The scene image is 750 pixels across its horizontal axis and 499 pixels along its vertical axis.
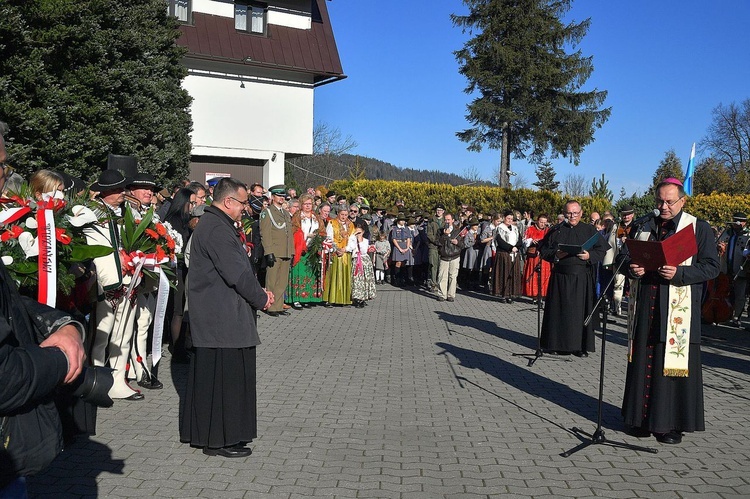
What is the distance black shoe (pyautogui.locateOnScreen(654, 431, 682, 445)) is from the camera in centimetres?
675

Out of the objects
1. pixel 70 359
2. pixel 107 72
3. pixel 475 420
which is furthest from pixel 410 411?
pixel 107 72

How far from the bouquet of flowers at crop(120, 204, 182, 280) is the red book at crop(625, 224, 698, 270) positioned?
4.49 meters

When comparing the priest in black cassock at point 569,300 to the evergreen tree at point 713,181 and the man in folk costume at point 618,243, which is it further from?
the evergreen tree at point 713,181

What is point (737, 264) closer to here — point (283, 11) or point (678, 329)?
point (678, 329)

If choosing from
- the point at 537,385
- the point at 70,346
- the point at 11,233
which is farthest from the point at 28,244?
the point at 537,385

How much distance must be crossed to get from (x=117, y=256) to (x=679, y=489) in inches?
192

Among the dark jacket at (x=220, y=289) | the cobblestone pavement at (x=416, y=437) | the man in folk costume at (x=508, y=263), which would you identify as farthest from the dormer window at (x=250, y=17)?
the dark jacket at (x=220, y=289)

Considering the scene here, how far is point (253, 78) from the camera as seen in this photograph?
29.1 meters

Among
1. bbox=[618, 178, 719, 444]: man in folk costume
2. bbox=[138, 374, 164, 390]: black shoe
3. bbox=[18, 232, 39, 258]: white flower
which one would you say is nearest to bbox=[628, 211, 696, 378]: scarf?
bbox=[618, 178, 719, 444]: man in folk costume

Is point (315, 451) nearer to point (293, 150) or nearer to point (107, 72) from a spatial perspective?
point (107, 72)

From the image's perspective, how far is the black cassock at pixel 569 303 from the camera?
36.2 ft

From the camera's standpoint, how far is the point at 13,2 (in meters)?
12.5

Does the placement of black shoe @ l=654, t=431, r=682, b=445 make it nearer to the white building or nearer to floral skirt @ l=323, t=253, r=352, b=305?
floral skirt @ l=323, t=253, r=352, b=305

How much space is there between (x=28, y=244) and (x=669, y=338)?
17.0 feet
